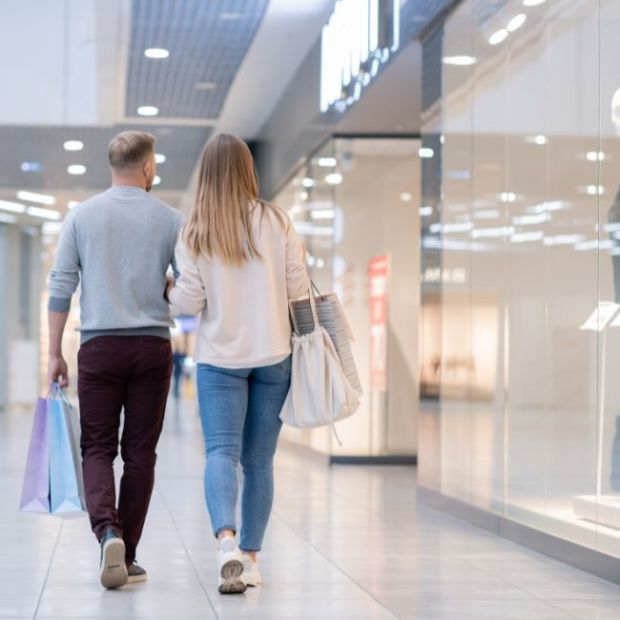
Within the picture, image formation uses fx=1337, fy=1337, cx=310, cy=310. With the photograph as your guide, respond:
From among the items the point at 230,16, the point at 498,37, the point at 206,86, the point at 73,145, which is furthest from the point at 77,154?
the point at 498,37

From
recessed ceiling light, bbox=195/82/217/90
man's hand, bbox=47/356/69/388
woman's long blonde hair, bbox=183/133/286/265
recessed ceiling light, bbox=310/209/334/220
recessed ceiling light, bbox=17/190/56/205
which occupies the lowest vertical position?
man's hand, bbox=47/356/69/388

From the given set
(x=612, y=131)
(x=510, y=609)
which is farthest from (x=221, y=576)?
(x=612, y=131)

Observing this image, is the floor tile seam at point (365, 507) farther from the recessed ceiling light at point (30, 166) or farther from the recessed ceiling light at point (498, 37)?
the recessed ceiling light at point (30, 166)

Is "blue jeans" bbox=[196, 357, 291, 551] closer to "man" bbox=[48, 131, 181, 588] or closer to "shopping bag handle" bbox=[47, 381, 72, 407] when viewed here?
"man" bbox=[48, 131, 181, 588]

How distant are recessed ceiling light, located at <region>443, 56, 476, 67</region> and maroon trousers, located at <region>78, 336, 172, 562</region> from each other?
3018 mm

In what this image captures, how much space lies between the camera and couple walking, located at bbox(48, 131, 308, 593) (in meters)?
4.25

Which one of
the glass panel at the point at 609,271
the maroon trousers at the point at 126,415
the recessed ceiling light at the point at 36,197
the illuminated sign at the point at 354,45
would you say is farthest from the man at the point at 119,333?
the recessed ceiling light at the point at 36,197

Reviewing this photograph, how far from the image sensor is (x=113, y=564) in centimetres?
420

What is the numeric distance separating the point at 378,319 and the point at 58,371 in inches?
267

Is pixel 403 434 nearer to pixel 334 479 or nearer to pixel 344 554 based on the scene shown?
pixel 334 479

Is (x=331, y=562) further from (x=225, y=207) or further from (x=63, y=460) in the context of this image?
(x=225, y=207)

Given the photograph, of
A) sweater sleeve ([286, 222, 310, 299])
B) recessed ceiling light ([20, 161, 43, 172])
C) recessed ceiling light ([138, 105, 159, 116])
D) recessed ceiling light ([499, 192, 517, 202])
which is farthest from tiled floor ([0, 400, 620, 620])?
recessed ceiling light ([20, 161, 43, 172])

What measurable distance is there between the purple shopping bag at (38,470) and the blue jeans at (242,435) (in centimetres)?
55

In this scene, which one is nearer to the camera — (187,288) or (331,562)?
(187,288)
